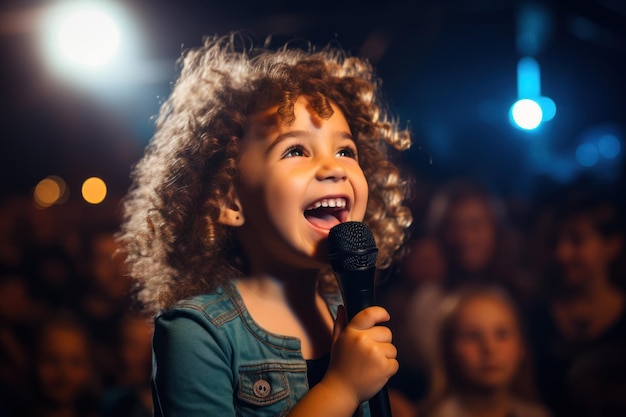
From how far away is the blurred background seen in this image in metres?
2.75

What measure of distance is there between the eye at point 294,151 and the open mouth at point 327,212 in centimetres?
10

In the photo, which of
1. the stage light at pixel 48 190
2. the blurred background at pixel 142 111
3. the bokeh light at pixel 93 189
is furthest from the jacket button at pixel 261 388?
the stage light at pixel 48 190

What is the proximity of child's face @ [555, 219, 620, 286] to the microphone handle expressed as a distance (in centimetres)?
172

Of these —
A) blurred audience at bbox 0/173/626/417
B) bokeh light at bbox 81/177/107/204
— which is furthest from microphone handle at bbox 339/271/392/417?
bokeh light at bbox 81/177/107/204

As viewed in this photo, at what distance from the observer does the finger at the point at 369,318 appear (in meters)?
0.90

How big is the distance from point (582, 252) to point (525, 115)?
3.57 meters

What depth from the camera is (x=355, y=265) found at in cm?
93

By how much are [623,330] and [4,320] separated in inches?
111

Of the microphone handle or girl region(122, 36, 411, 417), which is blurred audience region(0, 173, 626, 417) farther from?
the microphone handle

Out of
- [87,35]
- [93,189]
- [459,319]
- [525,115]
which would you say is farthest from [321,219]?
[525,115]

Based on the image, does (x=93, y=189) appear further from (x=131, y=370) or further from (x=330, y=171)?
(x=330, y=171)

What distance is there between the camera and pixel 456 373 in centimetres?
230

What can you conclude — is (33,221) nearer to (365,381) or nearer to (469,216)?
(469,216)

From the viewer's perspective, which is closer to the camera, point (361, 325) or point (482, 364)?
point (361, 325)
